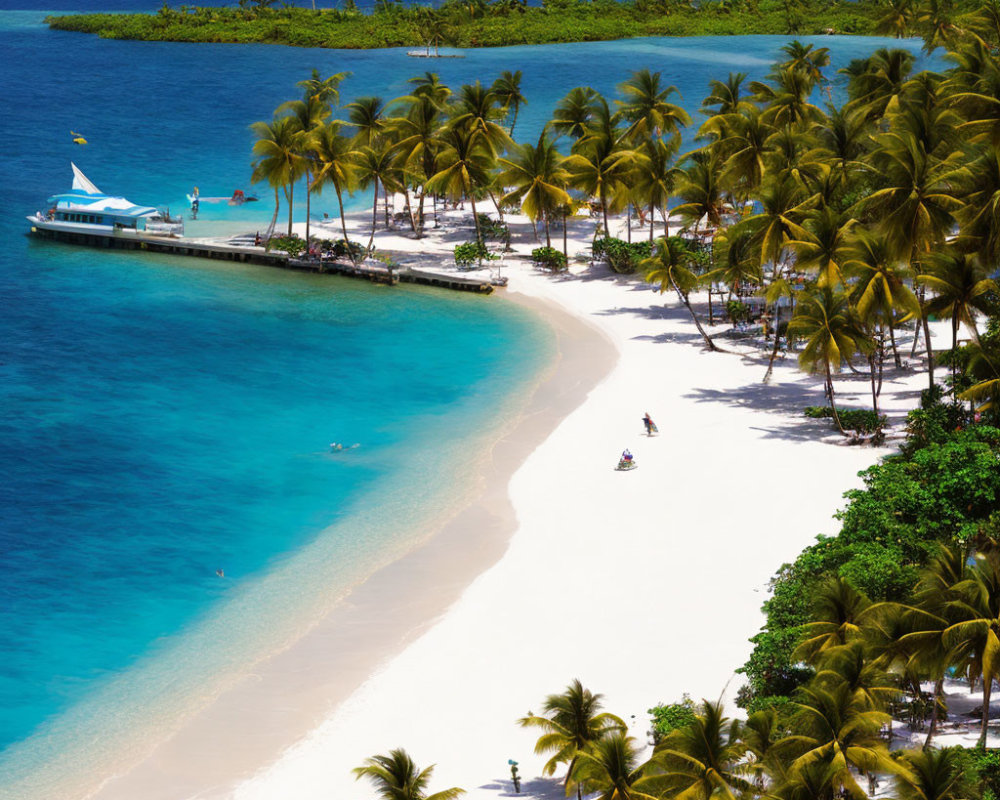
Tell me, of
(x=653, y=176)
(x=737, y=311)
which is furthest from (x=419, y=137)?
(x=737, y=311)

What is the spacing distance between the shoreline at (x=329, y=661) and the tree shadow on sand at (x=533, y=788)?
6020 millimetres

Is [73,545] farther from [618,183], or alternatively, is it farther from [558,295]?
[618,183]

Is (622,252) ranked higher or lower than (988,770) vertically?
higher

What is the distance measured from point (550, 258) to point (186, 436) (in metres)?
30.3

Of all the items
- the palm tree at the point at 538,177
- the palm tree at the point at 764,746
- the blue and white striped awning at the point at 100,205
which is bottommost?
the palm tree at the point at 764,746

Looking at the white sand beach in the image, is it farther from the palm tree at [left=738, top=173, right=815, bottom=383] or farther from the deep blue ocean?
the palm tree at [left=738, top=173, right=815, bottom=383]

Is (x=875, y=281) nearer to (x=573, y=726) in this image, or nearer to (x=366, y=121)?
(x=573, y=726)

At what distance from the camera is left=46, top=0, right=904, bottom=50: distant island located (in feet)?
541

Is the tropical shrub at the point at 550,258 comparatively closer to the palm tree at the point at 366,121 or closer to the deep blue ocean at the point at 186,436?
the deep blue ocean at the point at 186,436

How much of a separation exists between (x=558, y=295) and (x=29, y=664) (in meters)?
41.8

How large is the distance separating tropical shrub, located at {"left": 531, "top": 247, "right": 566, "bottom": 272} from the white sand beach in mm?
20017

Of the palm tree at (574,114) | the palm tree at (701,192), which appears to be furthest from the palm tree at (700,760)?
the palm tree at (574,114)

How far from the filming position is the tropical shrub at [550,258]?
2940 inches

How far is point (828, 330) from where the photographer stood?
149 ft
